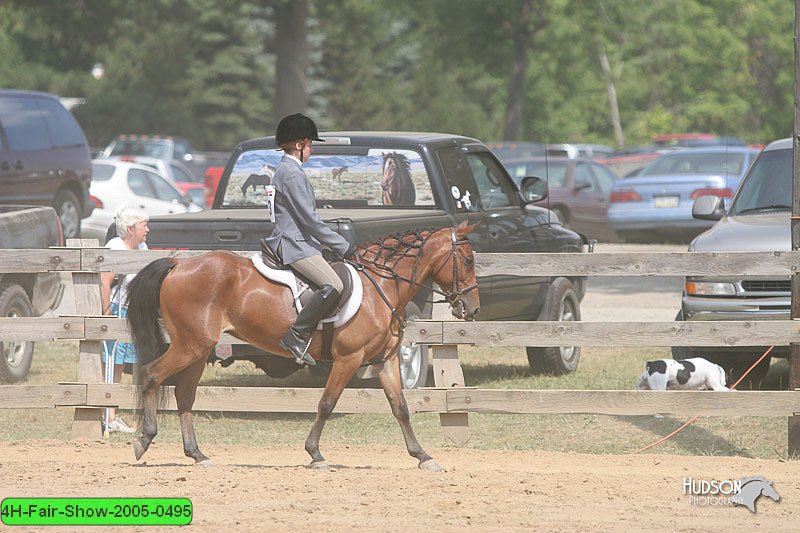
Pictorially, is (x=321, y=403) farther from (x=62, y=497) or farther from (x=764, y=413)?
(x=764, y=413)

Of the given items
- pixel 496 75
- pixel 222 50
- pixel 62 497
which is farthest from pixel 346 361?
pixel 222 50

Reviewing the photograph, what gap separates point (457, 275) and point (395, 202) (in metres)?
2.88

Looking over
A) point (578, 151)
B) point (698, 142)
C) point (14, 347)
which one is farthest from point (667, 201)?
point (578, 151)

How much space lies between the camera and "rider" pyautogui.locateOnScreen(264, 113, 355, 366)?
8711mm

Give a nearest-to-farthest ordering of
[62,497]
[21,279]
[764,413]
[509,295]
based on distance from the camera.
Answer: [62,497], [764,413], [509,295], [21,279]

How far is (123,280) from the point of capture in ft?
37.4

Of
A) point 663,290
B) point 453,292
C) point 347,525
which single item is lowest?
point 663,290

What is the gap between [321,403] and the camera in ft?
29.4

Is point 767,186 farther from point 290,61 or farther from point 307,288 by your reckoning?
point 290,61

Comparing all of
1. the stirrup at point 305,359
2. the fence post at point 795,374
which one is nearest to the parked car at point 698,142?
the fence post at point 795,374

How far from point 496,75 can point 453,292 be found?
47.0 meters

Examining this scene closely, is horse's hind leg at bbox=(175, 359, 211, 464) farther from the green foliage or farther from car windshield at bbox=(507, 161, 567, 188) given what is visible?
the green foliage

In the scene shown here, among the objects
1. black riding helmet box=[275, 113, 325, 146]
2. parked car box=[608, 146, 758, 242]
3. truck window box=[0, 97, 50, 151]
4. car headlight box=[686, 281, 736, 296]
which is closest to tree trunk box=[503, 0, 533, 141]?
parked car box=[608, 146, 758, 242]

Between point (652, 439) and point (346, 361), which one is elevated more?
point (346, 361)
